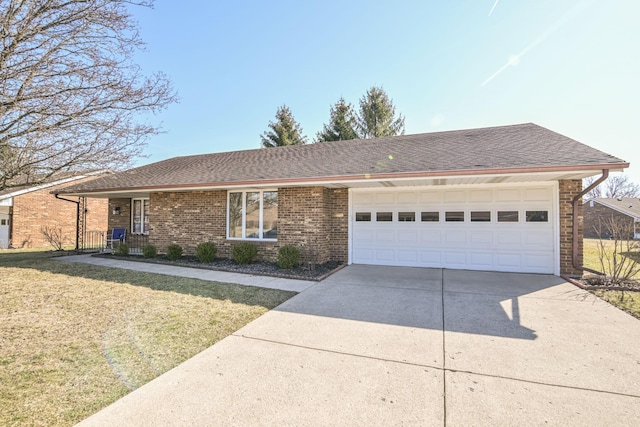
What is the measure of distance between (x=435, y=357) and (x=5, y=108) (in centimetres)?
733

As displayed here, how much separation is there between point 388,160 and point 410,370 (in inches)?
236

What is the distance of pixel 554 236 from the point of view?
7414 mm

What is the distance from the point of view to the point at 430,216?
8.40m

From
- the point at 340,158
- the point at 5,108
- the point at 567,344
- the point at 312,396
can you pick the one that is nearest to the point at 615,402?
the point at 567,344

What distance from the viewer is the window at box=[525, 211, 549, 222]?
752 cm

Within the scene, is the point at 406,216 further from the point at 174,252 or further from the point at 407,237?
the point at 174,252

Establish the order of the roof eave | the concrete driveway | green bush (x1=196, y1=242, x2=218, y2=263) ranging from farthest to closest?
green bush (x1=196, y1=242, x2=218, y2=263) → the roof eave → the concrete driveway

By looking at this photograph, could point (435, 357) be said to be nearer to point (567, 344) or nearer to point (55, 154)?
point (567, 344)

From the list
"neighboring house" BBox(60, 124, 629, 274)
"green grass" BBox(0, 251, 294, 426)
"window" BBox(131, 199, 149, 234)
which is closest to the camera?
"green grass" BBox(0, 251, 294, 426)

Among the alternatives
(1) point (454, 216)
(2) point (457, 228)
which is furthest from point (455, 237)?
(1) point (454, 216)

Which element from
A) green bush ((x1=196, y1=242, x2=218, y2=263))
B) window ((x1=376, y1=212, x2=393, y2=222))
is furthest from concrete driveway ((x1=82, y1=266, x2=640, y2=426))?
green bush ((x1=196, y1=242, x2=218, y2=263))

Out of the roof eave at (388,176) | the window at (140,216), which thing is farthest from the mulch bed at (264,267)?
the window at (140,216)

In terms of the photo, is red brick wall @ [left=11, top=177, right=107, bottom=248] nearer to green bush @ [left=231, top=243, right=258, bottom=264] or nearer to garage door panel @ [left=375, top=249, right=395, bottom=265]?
green bush @ [left=231, top=243, right=258, bottom=264]

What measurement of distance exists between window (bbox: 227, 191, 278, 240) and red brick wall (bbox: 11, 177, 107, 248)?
10027 millimetres
